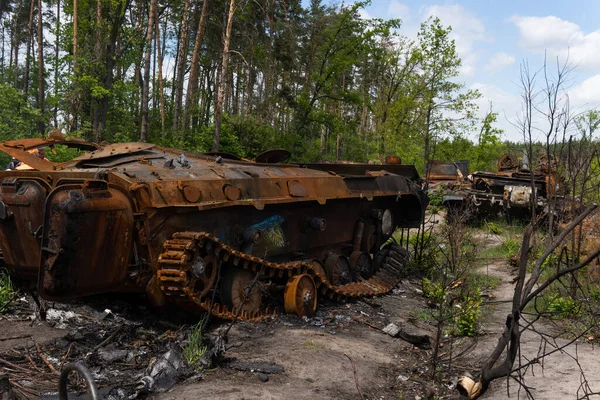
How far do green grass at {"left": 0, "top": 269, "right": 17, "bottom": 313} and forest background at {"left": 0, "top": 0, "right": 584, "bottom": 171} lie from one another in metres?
9.68

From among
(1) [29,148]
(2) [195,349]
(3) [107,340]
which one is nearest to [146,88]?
(1) [29,148]

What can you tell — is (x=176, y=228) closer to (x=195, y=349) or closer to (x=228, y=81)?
(x=195, y=349)

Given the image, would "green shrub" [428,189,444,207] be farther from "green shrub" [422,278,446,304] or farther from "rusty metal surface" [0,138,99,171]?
"rusty metal surface" [0,138,99,171]

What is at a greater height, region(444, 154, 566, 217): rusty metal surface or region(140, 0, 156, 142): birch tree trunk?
region(140, 0, 156, 142): birch tree trunk

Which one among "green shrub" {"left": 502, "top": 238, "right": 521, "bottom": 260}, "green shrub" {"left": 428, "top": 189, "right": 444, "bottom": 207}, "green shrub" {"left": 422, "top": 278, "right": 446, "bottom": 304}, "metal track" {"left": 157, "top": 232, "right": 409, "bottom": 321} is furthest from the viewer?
"green shrub" {"left": 428, "top": 189, "right": 444, "bottom": 207}

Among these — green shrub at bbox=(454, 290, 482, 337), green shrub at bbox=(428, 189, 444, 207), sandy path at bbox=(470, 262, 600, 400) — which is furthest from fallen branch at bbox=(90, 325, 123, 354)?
green shrub at bbox=(428, 189, 444, 207)

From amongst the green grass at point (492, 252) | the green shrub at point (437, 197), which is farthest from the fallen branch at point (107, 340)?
the green shrub at point (437, 197)

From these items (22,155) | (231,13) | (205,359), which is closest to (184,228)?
(205,359)

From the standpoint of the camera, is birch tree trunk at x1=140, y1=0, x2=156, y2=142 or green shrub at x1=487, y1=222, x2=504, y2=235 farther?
birch tree trunk at x1=140, y1=0, x2=156, y2=142

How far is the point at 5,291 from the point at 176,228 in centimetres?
263

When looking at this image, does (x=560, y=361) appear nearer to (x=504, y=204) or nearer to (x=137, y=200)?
(x=137, y=200)

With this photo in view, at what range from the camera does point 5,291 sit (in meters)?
6.94

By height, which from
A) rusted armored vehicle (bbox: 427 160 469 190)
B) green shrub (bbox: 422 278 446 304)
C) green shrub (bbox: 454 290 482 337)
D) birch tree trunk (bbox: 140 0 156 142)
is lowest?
green shrub (bbox: 422 278 446 304)

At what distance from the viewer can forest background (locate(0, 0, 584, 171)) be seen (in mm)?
19312
